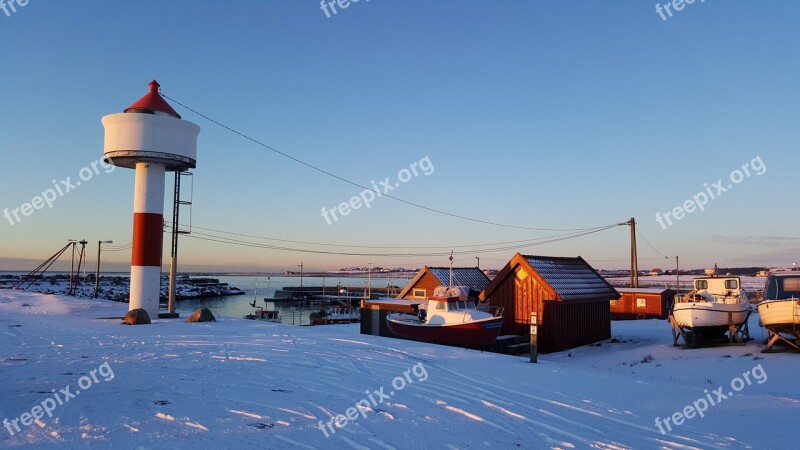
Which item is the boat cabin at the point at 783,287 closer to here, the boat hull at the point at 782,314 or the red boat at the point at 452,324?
the boat hull at the point at 782,314

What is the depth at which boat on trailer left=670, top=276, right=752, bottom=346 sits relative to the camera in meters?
21.1

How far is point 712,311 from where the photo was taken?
69.4ft

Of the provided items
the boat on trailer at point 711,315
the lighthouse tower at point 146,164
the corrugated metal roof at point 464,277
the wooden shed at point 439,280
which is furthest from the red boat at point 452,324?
the lighthouse tower at point 146,164

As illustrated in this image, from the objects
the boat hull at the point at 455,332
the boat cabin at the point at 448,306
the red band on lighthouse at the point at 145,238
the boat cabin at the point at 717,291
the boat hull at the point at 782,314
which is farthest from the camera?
the red band on lighthouse at the point at 145,238

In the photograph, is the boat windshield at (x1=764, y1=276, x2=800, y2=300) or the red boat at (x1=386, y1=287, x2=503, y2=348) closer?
the boat windshield at (x1=764, y1=276, x2=800, y2=300)

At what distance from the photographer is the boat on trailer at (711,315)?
832 inches

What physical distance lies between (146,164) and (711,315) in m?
27.1

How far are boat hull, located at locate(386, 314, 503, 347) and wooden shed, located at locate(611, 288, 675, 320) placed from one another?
2578cm

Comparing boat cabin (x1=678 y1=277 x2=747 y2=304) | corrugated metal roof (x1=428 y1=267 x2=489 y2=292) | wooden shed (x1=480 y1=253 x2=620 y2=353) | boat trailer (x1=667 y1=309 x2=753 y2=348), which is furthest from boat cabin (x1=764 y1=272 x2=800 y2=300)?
corrugated metal roof (x1=428 y1=267 x2=489 y2=292)

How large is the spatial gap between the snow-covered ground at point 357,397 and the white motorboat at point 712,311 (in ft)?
13.1

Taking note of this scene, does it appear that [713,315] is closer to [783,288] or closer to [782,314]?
[783,288]

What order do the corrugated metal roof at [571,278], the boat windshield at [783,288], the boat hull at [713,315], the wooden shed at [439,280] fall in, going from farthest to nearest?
the wooden shed at [439,280], the corrugated metal roof at [571,278], the boat hull at [713,315], the boat windshield at [783,288]

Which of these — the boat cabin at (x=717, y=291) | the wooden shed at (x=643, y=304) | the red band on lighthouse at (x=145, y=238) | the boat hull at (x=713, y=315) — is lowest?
the wooden shed at (x=643, y=304)

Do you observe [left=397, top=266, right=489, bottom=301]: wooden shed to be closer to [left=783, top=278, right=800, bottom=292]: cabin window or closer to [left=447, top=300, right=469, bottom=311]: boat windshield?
[left=447, top=300, right=469, bottom=311]: boat windshield
